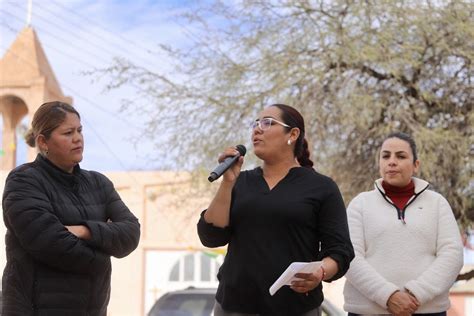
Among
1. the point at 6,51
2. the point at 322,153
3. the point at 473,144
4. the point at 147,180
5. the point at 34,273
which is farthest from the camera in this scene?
the point at 6,51

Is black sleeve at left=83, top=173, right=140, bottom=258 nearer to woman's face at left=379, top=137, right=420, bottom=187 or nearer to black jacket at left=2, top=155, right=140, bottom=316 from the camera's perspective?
black jacket at left=2, top=155, right=140, bottom=316

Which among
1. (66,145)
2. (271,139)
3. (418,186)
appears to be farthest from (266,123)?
(418,186)

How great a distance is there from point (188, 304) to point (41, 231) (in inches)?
228

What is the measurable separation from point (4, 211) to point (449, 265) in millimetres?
2497

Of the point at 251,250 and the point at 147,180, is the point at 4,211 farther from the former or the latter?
the point at 147,180

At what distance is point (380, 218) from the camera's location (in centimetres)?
479

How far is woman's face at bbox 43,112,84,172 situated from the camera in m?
3.95

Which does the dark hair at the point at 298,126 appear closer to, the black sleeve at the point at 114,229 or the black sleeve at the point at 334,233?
the black sleeve at the point at 334,233

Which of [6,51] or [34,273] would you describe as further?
[6,51]

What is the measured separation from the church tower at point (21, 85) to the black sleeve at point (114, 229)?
25.1 metres

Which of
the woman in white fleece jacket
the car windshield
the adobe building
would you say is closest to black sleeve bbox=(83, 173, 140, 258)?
the woman in white fleece jacket

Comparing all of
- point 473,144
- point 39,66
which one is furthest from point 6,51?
point 473,144

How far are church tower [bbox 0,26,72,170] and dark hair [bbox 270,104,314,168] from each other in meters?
25.4

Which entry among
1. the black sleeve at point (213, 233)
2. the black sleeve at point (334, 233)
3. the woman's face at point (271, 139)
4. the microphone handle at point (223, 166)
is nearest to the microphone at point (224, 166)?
the microphone handle at point (223, 166)
